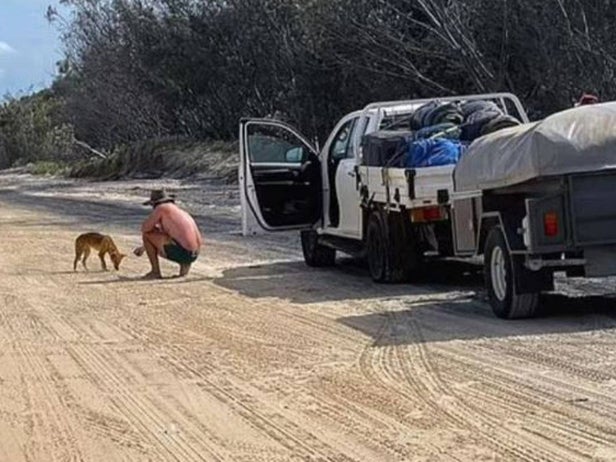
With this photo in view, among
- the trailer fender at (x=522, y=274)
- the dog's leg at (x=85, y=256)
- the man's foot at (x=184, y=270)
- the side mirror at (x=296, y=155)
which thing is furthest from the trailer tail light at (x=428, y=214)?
the dog's leg at (x=85, y=256)

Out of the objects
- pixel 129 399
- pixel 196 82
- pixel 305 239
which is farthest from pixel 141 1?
pixel 129 399

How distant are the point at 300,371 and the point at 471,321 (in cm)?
259

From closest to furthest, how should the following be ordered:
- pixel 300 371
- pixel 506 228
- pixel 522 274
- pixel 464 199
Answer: pixel 300 371
pixel 522 274
pixel 506 228
pixel 464 199

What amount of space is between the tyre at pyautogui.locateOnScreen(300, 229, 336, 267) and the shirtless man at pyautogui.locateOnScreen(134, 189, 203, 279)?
1.57 metres

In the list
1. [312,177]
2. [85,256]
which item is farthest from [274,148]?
[85,256]

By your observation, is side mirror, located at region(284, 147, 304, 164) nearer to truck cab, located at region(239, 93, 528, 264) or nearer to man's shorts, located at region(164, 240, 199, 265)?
truck cab, located at region(239, 93, 528, 264)

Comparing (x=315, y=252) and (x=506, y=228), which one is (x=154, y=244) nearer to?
(x=315, y=252)

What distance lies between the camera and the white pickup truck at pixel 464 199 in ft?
36.0

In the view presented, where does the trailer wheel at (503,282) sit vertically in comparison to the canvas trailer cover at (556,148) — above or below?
below

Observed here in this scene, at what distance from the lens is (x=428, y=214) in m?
14.0

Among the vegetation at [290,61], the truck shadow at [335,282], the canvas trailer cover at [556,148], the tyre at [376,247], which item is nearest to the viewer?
the canvas trailer cover at [556,148]

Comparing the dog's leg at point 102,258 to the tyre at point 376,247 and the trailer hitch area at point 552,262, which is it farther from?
the trailer hitch area at point 552,262

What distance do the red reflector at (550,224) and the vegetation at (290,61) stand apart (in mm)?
15886

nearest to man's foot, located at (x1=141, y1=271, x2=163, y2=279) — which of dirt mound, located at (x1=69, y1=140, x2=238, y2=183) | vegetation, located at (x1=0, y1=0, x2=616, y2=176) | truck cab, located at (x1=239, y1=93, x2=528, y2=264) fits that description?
truck cab, located at (x1=239, y1=93, x2=528, y2=264)
